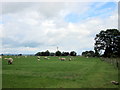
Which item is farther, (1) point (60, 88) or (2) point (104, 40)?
(2) point (104, 40)

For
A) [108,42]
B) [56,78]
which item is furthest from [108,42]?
[56,78]

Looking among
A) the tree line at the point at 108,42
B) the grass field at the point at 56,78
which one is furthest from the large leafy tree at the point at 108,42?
the grass field at the point at 56,78

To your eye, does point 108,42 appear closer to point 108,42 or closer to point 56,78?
point 108,42

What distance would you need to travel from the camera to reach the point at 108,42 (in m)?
72.1

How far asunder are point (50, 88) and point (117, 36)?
6642cm

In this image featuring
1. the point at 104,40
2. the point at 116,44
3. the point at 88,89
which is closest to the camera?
the point at 88,89

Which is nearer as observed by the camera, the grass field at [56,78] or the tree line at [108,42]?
the grass field at [56,78]

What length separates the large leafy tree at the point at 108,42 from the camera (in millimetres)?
69812

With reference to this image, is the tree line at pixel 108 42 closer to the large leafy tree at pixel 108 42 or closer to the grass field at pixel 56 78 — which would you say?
the large leafy tree at pixel 108 42

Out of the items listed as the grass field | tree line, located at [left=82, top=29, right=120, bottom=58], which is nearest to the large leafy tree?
tree line, located at [left=82, top=29, right=120, bottom=58]

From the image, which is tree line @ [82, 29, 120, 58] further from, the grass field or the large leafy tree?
the grass field

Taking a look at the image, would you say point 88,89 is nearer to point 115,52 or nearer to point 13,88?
point 13,88

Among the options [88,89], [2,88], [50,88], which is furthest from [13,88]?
[88,89]

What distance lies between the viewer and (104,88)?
991 cm
